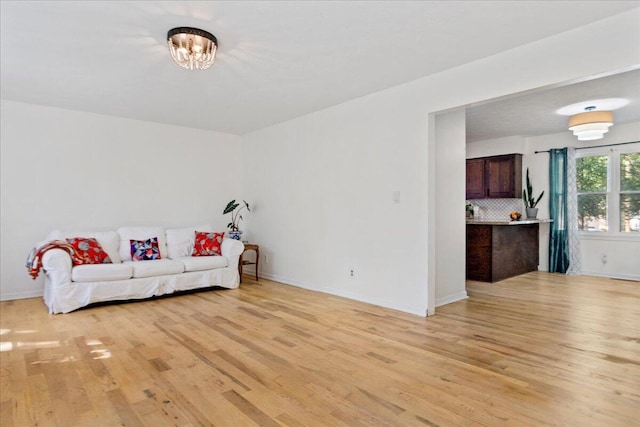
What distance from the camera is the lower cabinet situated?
219 inches

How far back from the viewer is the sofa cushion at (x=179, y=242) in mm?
5277

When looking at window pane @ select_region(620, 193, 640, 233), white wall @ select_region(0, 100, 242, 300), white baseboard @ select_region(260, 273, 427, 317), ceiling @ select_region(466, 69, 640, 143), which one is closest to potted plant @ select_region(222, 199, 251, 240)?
white wall @ select_region(0, 100, 242, 300)

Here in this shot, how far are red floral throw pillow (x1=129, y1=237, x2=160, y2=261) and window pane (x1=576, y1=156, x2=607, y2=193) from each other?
279 inches

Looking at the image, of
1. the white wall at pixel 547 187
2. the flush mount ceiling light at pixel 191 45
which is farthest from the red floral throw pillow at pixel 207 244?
the white wall at pixel 547 187

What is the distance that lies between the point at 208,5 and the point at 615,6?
2.69m

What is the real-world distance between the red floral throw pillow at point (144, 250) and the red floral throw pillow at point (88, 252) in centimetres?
33

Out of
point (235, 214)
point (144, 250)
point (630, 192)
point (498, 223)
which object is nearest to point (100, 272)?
point (144, 250)

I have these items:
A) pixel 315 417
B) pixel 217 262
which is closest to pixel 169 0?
pixel 315 417

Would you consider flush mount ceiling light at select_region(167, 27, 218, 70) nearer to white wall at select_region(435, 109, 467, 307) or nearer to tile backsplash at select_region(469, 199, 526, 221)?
white wall at select_region(435, 109, 467, 307)

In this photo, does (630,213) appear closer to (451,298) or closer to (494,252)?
(494,252)

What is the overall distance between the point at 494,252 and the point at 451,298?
1.69 meters

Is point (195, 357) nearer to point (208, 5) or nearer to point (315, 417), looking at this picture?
point (315, 417)

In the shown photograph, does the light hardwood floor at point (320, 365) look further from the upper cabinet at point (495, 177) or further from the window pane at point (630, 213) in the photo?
the upper cabinet at point (495, 177)

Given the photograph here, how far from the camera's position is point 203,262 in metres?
4.93
